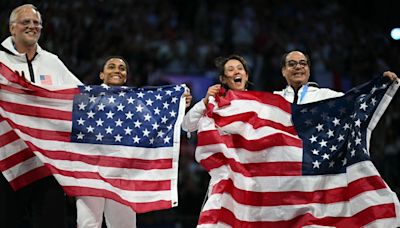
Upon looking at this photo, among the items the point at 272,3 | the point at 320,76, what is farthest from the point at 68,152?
the point at 272,3

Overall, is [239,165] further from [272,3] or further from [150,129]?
[272,3]

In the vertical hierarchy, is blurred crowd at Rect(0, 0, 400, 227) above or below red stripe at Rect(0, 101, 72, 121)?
above

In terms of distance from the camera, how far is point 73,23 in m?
10.1

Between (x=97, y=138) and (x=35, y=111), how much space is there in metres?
0.47

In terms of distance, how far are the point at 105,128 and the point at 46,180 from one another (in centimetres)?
56

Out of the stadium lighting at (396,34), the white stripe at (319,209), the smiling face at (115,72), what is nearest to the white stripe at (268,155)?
the white stripe at (319,209)

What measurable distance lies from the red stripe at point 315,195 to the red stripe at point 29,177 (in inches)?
54.3

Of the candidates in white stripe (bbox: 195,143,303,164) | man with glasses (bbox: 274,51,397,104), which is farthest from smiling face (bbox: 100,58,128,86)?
man with glasses (bbox: 274,51,397,104)

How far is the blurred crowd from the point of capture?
31.1 feet

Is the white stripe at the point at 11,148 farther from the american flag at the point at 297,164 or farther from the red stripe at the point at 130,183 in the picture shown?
the american flag at the point at 297,164

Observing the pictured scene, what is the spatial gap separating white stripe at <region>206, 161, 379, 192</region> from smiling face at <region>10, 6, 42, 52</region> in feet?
5.78

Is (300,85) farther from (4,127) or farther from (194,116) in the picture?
(4,127)

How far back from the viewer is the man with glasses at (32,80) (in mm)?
5352

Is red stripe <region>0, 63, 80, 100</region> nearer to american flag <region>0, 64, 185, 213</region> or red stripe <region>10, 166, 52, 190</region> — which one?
american flag <region>0, 64, 185, 213</region>
